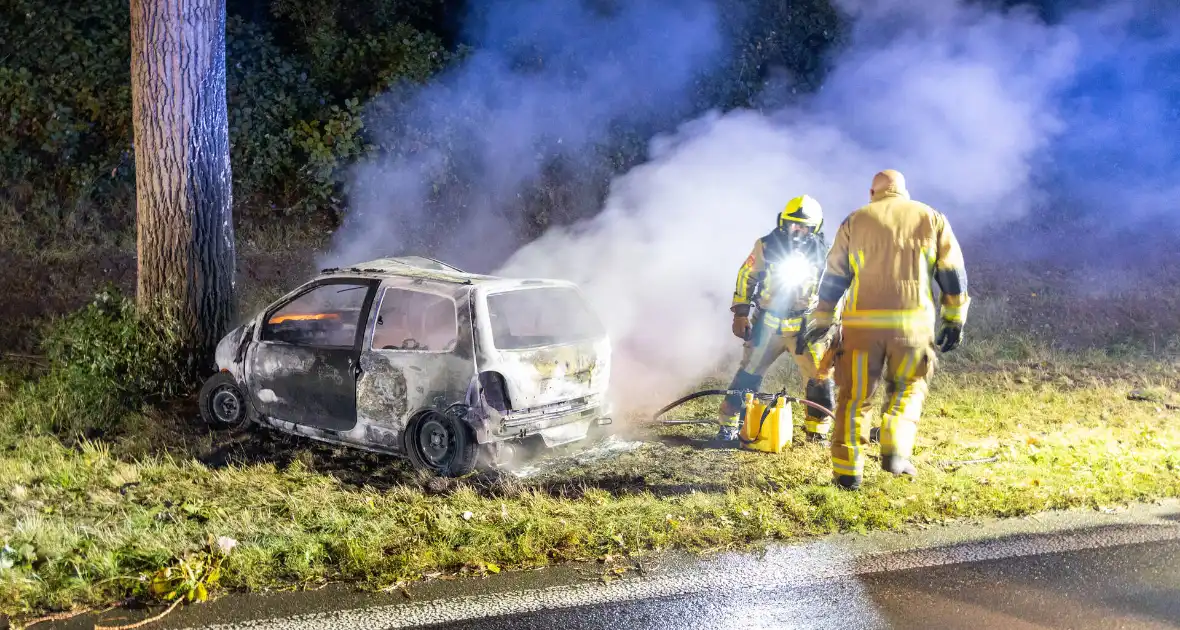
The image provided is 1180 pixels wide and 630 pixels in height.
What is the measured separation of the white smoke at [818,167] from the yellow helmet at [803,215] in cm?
210

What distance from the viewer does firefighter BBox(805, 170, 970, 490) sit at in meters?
5.65

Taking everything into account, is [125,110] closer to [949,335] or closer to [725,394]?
[725,394]

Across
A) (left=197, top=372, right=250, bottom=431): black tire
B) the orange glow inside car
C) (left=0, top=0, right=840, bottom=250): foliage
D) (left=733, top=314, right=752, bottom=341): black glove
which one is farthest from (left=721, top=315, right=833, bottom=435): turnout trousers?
(left=0, top=0, right=840, bottom=250): foliage

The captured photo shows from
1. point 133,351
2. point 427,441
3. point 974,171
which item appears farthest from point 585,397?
point 974,171

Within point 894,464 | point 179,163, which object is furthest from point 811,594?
point 179,163

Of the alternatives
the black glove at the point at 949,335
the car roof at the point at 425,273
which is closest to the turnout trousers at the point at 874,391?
the black glove at the point at 949,335

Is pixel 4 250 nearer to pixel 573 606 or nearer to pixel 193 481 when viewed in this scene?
pixel 193 481

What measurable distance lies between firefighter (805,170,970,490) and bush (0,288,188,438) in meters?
4.90

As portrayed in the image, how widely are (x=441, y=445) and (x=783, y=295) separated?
2.61m

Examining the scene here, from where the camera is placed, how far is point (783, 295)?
6828 millimetres

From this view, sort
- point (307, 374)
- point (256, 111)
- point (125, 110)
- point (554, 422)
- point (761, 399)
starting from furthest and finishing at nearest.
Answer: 1. point (256, 111)
2. point (125, 110)
3. point (761, 399)
4. point (307, 374)
5. point (554, 422)

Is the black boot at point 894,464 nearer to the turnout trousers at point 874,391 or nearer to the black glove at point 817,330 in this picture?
the turnout trousers at point 874,391

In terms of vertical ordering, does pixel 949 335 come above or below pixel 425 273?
below

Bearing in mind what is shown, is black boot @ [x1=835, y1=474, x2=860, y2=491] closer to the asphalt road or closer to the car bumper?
the asphalt road
